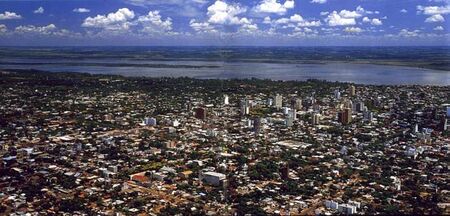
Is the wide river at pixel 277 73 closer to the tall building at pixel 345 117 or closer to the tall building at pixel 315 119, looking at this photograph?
the tall building at pixel 345 117

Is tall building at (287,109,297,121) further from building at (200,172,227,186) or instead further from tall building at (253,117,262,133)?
building at (200,172,227,186)

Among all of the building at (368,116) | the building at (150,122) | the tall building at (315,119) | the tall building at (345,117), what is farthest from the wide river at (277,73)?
the building at (150,122)

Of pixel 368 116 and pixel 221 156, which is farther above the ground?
pixel 368 116

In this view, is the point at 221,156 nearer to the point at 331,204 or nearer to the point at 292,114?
the point at 331,204

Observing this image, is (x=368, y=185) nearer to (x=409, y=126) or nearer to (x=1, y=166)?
(x=409, y=126)

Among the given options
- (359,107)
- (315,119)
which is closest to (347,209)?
(315,119)

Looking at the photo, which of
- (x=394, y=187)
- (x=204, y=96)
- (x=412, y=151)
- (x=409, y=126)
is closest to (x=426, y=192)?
(x=394, y=187)
